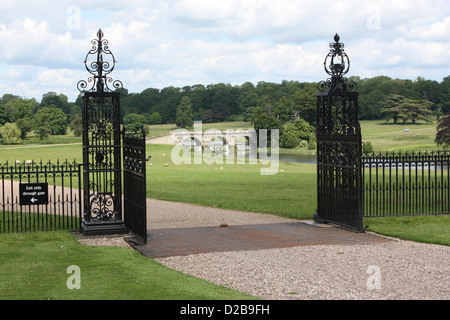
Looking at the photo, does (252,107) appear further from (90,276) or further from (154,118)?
(90,276)

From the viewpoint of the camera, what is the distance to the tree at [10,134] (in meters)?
63.8

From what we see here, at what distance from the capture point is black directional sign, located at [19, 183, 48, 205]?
38.4 feet

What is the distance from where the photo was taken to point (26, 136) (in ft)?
246

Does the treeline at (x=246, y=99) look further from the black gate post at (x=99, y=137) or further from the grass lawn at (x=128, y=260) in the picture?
the black gate post at (x=99, y=137)

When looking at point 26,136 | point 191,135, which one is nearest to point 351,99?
point 191,135

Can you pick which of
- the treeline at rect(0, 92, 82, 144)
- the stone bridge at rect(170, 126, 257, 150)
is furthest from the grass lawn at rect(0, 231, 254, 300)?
the treeline at rect(0, 92, 82, 144)

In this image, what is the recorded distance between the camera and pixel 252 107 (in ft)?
327

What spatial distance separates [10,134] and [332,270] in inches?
2445

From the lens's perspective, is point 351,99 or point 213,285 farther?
point 351,99

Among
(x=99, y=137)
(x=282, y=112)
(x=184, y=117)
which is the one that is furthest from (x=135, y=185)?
(x=184, y=117)

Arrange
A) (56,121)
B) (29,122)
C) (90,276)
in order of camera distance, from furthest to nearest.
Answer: (56,121)
(29,122)
(90,276)

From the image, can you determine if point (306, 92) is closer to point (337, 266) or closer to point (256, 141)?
point (256, 141)

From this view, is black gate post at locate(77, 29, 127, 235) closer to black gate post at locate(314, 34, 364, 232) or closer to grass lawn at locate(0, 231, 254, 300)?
grass lawn at locate(0, 231, 254, 300)
